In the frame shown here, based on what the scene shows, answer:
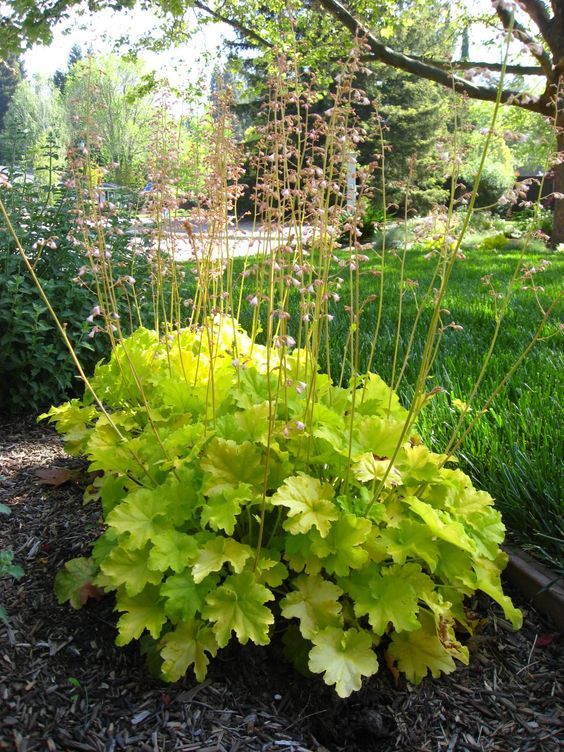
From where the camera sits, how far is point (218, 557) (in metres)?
1.55

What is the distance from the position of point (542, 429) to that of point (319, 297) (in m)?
1.37

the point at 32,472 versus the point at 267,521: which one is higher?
the point at 267,521

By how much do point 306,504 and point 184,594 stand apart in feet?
1.28

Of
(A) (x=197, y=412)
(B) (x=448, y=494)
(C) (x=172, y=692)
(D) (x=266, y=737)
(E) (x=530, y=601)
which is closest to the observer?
(D) (x=266, y=737)

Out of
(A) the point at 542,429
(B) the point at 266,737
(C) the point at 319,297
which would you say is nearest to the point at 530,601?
(A) the point at 542,429

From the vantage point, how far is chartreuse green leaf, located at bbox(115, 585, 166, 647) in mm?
1540

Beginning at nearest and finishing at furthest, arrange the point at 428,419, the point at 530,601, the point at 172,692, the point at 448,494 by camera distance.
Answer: the point at 172,692
the point at 448,494
the point at 530,601
the point at 428,419

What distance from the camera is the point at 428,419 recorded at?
2682 millimetres

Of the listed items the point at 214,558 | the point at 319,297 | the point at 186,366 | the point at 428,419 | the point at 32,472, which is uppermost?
the point at 319,297

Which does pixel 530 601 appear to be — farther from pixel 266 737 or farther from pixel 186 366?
pixel 186 366

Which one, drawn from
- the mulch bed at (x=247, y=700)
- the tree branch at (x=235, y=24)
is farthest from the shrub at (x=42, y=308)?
the tree branch at (x=235, y=24)

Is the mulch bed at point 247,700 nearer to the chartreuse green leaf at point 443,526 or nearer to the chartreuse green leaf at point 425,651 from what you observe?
the chartreuse green leaf at point 425,651

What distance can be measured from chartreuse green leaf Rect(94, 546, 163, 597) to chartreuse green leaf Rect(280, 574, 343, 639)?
1.17 feet

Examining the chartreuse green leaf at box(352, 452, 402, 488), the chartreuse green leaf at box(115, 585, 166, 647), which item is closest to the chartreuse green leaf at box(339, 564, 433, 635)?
the chartreuse green leaf at box(352, 452, 402, 488)
